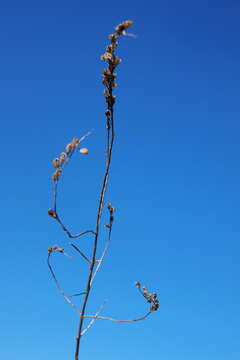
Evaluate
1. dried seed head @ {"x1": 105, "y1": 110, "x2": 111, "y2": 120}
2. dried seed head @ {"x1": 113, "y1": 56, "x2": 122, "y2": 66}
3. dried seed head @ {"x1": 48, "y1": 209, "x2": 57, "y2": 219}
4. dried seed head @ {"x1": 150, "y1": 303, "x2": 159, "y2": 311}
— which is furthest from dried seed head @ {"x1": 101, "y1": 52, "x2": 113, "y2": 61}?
dried seed head @ {"x1": 150, "y1": 303, "x2": 159, "y2": 311}

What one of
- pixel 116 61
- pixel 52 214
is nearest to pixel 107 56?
pixel 116 61

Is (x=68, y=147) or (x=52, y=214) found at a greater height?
(x=68, y=147)

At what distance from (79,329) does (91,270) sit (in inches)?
12.9

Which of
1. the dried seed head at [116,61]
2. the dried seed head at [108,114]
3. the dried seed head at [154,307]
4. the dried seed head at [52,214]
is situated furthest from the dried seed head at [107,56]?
the dried seed head at [154,307]

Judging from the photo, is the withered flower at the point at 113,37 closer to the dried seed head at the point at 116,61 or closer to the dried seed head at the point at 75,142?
the dried seed head at the point at 116,61

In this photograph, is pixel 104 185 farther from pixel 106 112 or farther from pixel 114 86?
pixel 114 86

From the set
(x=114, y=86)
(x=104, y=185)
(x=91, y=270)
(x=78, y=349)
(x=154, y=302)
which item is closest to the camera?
(x=78, y=349)

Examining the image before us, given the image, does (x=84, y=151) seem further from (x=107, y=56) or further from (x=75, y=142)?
(x=107, y=56)

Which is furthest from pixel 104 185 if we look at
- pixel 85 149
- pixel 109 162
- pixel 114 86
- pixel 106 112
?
pixel 114 86

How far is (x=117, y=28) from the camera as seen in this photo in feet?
8.02

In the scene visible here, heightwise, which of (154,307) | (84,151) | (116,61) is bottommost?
(154,307)

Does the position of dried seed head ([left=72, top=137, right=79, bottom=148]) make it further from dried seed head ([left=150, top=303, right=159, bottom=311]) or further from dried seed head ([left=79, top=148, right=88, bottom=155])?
dried seed head ([left=150, top=303, right=159, bottom=311])

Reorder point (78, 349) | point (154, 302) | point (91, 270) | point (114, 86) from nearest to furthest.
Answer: point (78, 349) → point (91, 270) → point (114, 86) → point (154, 302)

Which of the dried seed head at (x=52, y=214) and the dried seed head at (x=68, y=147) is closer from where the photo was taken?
the dried seed head at (x=52, y=214)
